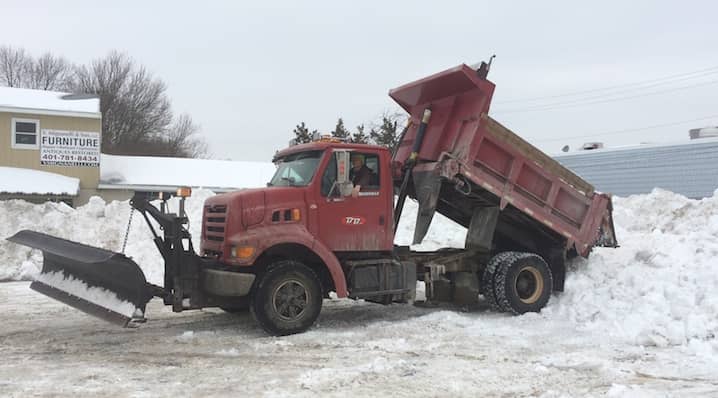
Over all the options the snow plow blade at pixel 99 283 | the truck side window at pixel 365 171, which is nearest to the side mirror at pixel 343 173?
the truck side window at pixel 365 171

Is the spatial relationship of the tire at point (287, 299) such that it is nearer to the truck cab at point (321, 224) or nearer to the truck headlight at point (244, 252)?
the truck cab at point (321, 224)

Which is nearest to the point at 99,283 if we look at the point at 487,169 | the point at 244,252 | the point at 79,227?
the point at 244,252

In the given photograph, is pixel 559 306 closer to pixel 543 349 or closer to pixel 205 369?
pixel 543 349

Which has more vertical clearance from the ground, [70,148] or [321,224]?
[70,148]

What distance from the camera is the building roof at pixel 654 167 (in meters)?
18.5

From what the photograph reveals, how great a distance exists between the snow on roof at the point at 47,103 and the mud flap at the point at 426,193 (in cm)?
2047

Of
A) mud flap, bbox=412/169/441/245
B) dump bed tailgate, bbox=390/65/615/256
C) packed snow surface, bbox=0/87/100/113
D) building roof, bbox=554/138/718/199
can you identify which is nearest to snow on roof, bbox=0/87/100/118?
packed snow surface, bbox=0/87/100/113

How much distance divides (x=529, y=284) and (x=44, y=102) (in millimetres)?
23657

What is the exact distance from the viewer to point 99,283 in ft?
24.3

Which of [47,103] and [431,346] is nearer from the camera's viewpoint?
[431,346]

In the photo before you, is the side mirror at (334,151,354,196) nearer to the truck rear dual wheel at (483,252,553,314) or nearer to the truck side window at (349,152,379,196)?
the truck side window at (349,152,379,196)

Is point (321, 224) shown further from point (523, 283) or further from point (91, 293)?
point (523, 283)

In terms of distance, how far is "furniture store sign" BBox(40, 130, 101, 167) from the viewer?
2533cm

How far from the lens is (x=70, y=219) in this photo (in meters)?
17.0
